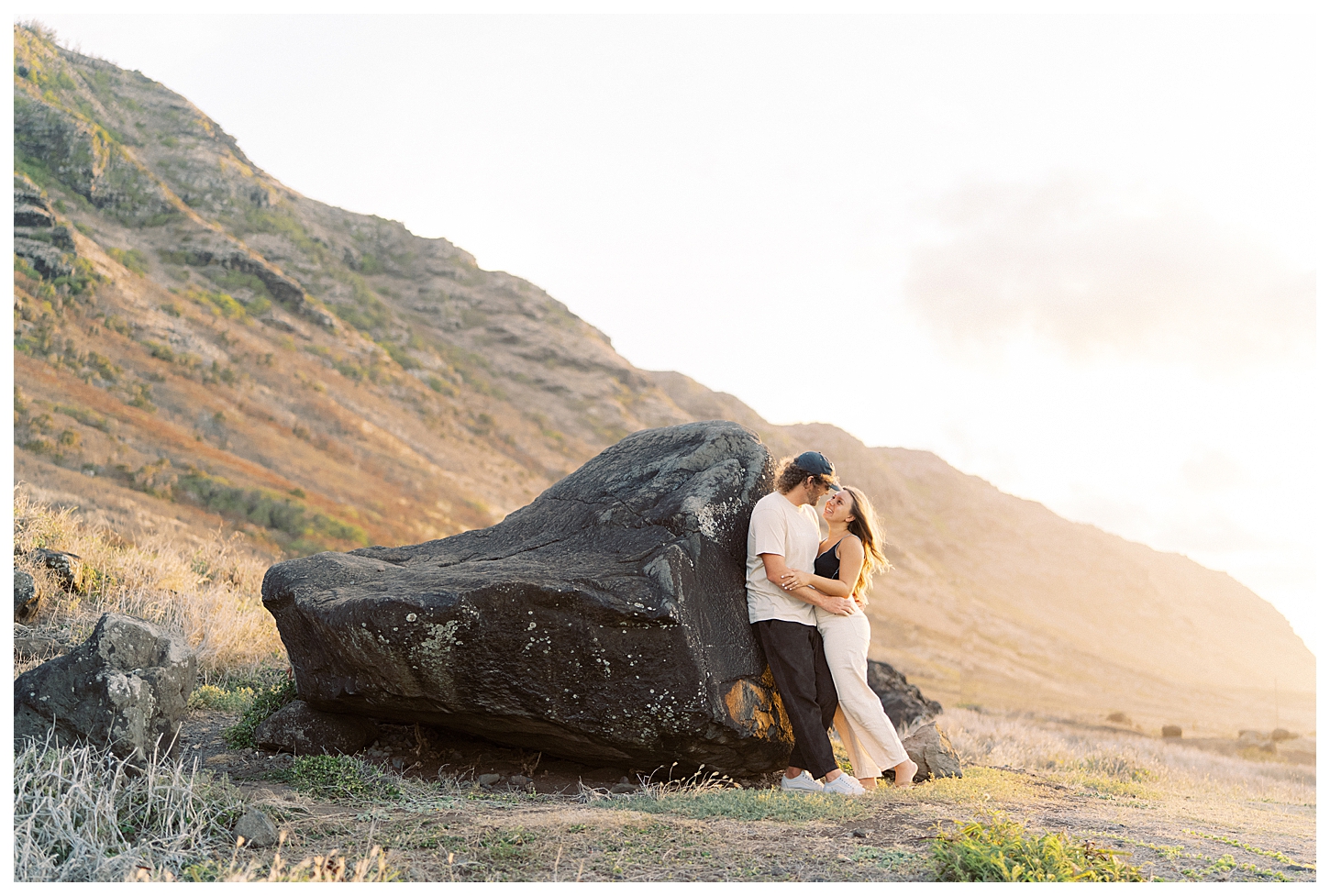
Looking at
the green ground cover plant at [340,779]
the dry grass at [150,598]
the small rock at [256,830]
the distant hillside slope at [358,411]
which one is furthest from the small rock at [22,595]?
the distant hillside slope at [358,411]

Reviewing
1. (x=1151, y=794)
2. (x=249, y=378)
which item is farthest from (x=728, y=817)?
(x=249, y=378)

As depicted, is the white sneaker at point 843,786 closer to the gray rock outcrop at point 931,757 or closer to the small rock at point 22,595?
the gray rock outcrop at point 931,757

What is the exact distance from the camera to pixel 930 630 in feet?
174

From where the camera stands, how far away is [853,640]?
22.1 feet

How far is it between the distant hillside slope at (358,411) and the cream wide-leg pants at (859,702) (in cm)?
1705

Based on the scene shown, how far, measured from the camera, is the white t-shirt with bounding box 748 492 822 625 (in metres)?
6.69

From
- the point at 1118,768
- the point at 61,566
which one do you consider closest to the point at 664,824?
the point at 1118,768

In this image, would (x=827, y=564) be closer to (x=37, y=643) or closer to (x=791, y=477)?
(x=791, y=477)

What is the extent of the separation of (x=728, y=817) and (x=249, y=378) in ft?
136

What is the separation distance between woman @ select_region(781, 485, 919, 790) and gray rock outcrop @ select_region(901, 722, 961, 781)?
0.90 metres

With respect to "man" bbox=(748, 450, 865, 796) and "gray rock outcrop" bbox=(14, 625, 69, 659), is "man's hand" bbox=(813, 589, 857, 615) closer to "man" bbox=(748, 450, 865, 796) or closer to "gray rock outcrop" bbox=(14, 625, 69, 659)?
"man" bbox=(748, 450, 865, 796)

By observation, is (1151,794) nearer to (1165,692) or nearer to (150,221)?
(1165,692)

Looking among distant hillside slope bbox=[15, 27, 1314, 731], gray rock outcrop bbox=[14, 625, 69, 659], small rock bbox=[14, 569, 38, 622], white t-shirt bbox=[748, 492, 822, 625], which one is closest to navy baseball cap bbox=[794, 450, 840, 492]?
white t-shirt bbox=[748, 492, 822, 625]

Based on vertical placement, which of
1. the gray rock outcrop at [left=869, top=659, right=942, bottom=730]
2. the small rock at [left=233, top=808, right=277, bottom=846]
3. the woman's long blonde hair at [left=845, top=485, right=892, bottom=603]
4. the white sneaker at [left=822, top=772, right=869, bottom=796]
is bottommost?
the small rock at [left=233, top=808, right=277, bottom=846]
